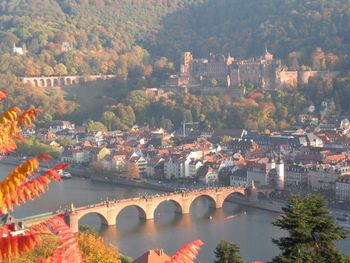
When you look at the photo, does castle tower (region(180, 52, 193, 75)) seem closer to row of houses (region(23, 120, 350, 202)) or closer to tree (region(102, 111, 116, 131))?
tree (region(102, 111, 116, 131))

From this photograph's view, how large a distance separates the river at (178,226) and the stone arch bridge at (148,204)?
22 centimetres

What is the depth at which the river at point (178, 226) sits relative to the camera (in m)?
13.7

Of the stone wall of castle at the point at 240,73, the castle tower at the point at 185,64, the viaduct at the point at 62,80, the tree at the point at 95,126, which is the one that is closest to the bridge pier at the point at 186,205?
the tree at the point at 95,126

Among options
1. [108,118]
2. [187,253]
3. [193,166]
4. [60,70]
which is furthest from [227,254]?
[60,70]

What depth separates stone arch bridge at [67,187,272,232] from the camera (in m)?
16.2

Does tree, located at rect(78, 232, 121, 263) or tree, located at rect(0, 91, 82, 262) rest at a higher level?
tree, located at rect(0, 91, 82, 262)

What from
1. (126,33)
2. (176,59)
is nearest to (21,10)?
(126,33)

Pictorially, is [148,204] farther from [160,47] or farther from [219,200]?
[160,47]

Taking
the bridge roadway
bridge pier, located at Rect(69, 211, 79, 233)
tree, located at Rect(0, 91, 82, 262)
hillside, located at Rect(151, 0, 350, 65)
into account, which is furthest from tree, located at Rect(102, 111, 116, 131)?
tree, located at Rect(0, 91, 82, 262)

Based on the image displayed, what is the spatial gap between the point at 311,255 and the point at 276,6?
42.8 meters

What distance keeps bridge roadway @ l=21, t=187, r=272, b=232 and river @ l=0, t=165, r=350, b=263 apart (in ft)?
0.73

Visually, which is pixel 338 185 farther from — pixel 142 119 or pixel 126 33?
pixel 126 33

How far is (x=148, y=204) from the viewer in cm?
1741

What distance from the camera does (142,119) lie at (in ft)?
110
